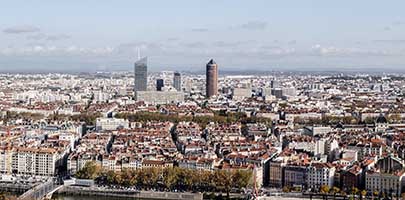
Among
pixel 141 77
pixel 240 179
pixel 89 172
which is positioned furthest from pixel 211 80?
pixel 240 179

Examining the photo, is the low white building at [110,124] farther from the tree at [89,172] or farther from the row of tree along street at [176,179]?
the row of tree along street at [176,179]

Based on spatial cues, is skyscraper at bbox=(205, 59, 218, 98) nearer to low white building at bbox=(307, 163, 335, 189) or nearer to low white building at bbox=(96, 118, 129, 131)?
low white building at bbox=(96, 118, 129, 131)

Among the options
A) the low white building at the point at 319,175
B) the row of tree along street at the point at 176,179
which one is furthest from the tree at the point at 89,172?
the low white building at the point at 319,175

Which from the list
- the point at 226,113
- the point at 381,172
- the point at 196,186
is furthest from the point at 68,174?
the point at 226,113

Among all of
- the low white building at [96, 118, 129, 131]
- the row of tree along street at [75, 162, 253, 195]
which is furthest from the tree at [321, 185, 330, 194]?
the low white building at [96, 118, 129, 131]

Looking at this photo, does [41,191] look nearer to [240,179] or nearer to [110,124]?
[240,179]

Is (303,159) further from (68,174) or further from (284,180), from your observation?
(68,174)
